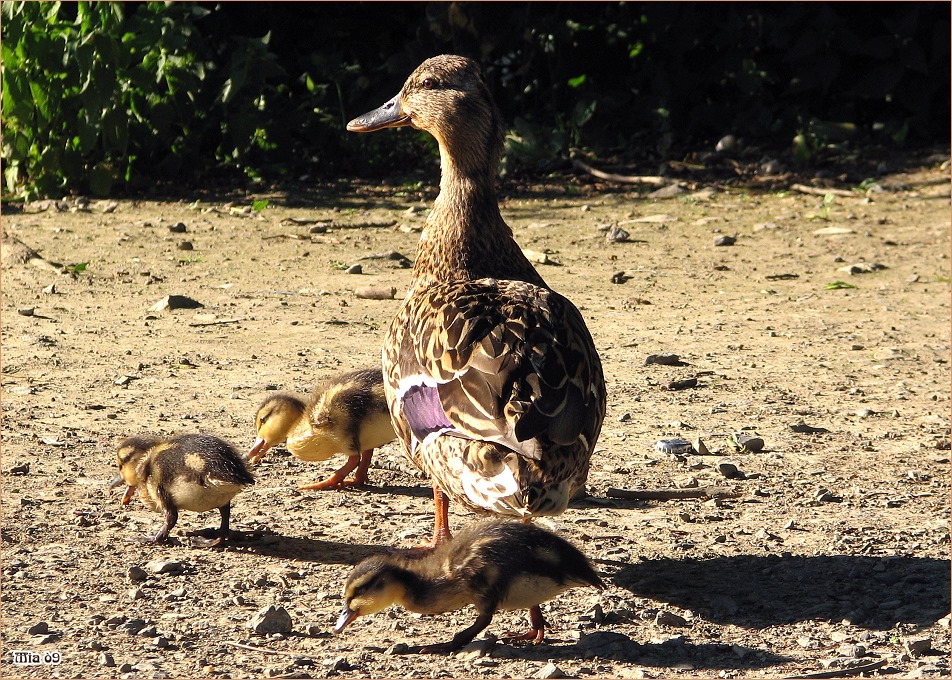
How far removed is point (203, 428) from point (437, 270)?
5.22 ft

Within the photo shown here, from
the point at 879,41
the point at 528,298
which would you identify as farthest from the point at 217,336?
the point at 879,41

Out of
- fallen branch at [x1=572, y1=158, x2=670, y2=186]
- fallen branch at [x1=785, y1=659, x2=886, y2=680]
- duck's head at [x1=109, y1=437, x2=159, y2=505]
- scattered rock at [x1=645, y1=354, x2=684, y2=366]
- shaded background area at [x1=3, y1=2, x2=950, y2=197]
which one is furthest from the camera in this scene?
fallen branch at [x1=572, y1=158, x2=670, y2=186]

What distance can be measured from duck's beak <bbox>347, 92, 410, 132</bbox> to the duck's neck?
25.1 inches

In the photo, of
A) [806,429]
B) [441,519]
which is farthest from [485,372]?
[806,429]

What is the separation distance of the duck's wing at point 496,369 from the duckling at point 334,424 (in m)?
0.67

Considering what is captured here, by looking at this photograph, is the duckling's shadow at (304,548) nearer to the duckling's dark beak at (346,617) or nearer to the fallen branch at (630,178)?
the duckling's dark beak at (346,617)

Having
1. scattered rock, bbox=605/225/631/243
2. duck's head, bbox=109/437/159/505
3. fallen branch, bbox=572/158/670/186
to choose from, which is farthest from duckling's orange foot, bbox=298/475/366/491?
fallen branch, bbox=572/158/670/186

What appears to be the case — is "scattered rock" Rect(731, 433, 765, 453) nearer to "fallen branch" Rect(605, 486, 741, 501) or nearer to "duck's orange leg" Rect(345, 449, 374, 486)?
"fallen branch" Rect(605, 486, 741, 501)

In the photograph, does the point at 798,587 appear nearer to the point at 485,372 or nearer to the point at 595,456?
the point at 485,372

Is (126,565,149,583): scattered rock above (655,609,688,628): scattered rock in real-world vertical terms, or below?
above

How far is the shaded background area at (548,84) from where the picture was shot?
1207cm

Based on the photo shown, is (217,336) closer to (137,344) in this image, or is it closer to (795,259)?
(137,344)

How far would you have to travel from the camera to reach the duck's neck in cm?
538

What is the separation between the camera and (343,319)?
26.9 feet
